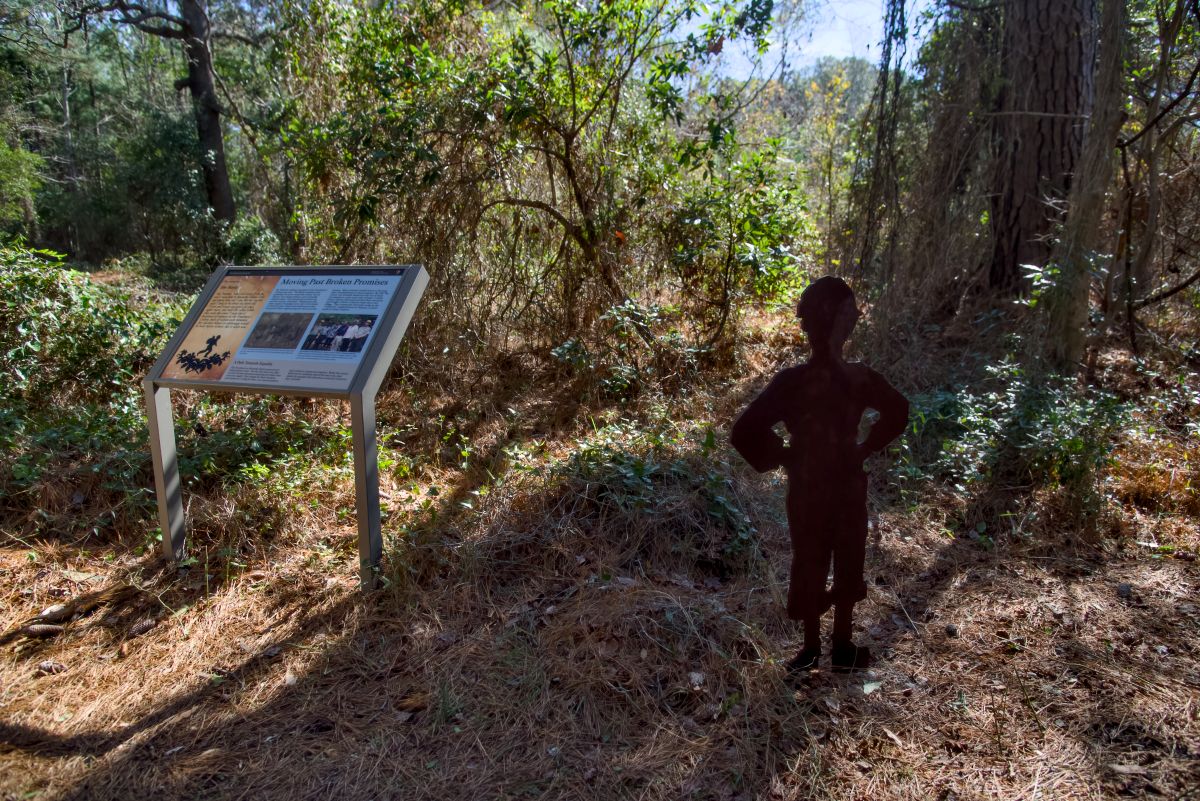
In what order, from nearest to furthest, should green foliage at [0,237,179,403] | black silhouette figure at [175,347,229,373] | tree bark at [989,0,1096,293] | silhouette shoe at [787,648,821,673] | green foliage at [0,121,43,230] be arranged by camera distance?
1. silhouette shoe at [787,648,821,673]
2. black silhouette figure at [175,347,229,373]
3. green foliage at [0,237,179,403]
4. tree bark at [989,0,1096,293]
5. green foliage at [0,121,43,230]

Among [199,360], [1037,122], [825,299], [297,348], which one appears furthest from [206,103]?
[825,299]

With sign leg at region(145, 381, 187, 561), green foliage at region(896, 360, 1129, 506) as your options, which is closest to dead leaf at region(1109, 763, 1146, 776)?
green foliage at region(896, 360, 1129, 506)

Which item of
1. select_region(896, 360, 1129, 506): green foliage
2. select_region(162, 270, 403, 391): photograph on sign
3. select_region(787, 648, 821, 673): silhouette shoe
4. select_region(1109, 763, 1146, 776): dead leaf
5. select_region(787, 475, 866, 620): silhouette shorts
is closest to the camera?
select_region(1109, 763, 1146, 776): dead leaf

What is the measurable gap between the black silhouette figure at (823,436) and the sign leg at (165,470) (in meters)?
2.99

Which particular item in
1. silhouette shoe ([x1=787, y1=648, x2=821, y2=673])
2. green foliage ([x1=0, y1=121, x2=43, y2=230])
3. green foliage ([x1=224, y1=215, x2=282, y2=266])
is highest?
green foliage ([x1=0, y1=121, x2=43, y2=230])

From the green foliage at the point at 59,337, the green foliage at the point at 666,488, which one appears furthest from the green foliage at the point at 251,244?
the green foliage at the point at 666,488

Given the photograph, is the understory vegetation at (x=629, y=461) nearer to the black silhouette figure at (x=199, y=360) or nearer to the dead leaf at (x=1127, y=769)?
the dead leaf at (x=1127, y=769)

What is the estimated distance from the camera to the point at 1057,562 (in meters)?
3.78

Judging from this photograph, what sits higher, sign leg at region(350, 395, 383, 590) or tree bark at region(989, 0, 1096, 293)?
tree bark at region(989, 0, 1096, 293)

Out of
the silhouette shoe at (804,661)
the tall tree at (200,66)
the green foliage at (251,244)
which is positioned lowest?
the silhouette shoe at (804,661)

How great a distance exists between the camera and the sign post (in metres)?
3.41

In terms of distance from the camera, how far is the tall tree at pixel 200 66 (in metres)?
14.9

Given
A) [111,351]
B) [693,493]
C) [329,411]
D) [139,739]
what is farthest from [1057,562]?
[111,351]

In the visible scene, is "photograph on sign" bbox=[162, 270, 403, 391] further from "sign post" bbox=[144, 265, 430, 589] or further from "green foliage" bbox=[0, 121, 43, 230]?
"green foliage" bbox=[0, 121, 43, 230]
